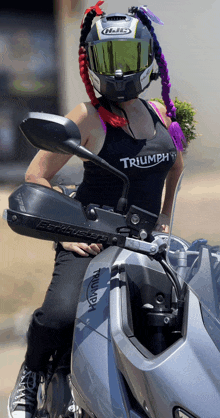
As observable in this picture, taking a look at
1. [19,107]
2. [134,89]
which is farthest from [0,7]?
[134,89]

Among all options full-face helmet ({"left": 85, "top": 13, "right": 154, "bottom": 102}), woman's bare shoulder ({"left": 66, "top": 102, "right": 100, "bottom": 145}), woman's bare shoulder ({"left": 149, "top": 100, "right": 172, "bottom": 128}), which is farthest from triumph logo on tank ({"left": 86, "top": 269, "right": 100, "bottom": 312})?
woman's bare shoulder ({"left": 149, "top": 100, "right": 172, "bottom": 128})

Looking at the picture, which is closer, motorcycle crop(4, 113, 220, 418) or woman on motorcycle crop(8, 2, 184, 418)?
motorcycle crop(4, 113, 220, 418)

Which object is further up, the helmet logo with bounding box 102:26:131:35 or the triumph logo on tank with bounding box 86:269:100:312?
the helmet logo with bounding box 102:26:131:35

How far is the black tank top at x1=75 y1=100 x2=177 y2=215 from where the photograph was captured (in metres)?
1.66

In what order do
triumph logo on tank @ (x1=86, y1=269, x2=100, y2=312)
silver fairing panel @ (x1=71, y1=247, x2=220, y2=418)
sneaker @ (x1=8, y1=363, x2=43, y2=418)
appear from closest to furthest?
silver fairing panel @ (x1=71, y1=247, x2=220, y2=418), triumph logo on tank @ (x1=86, y1=269, x2=100, y2=312), sneaker @ (x1=8, y1=363, x2=43, y2=418)

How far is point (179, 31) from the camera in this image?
6.89 m

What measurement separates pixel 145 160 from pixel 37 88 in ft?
23.9

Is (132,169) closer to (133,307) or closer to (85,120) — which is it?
(85,120)

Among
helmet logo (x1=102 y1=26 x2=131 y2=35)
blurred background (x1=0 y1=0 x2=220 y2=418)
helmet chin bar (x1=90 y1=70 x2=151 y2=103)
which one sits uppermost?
helmet logo (x1=102 y1=26 x2=131 y2=35)

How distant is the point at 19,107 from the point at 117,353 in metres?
7.86

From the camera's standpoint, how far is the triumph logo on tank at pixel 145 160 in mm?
1660

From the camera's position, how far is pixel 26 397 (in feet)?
5.39

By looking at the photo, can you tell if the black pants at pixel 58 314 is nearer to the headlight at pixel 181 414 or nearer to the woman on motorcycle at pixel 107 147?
the woman on motorcycle at pixel 107 147

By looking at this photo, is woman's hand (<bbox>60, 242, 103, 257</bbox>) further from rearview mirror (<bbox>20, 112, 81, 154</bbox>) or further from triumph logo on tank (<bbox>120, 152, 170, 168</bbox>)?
rearview mirror (<bbox>20, 112, 81, 154</bbox>)
